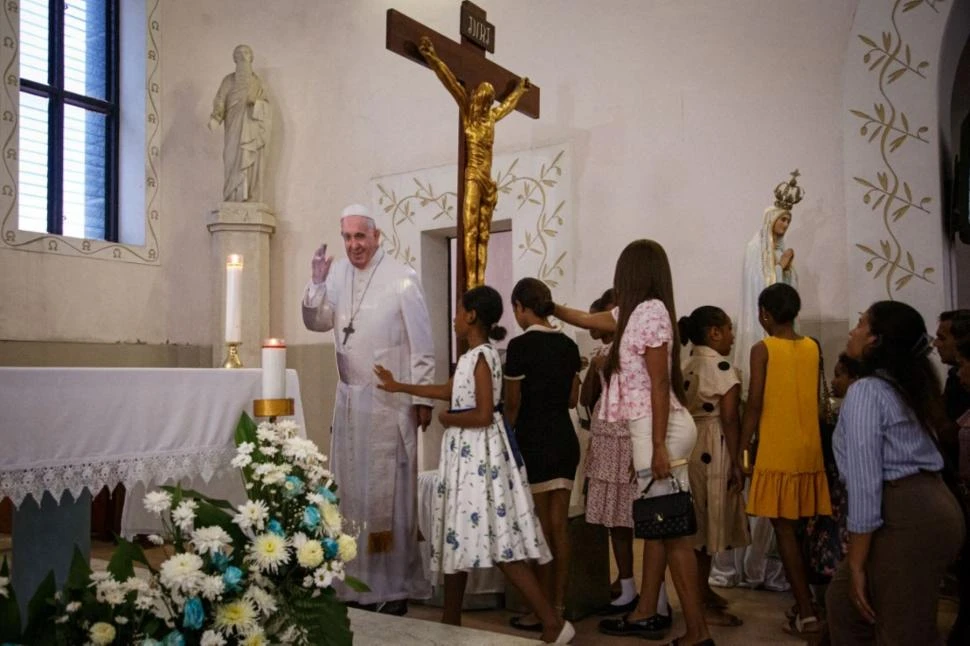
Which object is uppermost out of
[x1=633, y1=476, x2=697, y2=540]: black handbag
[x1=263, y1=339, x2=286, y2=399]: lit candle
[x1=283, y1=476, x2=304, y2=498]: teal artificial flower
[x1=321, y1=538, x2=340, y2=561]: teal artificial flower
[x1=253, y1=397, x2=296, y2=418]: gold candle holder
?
[x1=263, y1=339, x2=286, y2=399]: lit candle

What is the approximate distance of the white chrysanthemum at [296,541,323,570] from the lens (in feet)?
5.63

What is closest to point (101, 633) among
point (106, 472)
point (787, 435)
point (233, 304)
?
point (106, 472)

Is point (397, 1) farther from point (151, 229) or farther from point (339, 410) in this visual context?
point (339, 410)

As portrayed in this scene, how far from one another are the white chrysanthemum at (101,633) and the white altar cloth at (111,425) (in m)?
1.07

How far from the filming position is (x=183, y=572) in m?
1.58

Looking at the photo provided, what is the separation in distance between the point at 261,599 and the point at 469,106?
9.89ft

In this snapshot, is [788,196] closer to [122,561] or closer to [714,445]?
Answer: [714,445]

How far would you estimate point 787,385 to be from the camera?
3.90 meters

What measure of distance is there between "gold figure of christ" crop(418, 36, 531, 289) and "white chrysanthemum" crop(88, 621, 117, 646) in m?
2.69

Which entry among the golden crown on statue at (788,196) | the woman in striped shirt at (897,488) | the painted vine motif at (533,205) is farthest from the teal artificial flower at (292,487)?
the painted vine motif at (533,205)

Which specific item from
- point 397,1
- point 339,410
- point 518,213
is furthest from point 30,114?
point 339,410

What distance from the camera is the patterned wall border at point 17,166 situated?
21.6 ft

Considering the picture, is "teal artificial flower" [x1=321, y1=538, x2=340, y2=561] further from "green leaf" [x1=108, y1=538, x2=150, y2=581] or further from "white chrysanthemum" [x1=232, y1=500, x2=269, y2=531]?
"green leaf" [x1=108, y1=538, x2=150, y2=581]

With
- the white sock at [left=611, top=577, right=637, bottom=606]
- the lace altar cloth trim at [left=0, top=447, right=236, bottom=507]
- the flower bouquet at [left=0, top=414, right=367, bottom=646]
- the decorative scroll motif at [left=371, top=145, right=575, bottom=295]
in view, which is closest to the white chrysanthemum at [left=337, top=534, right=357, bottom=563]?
the flower bouquet at [left=0, top=414, right=367, bottom=646]
